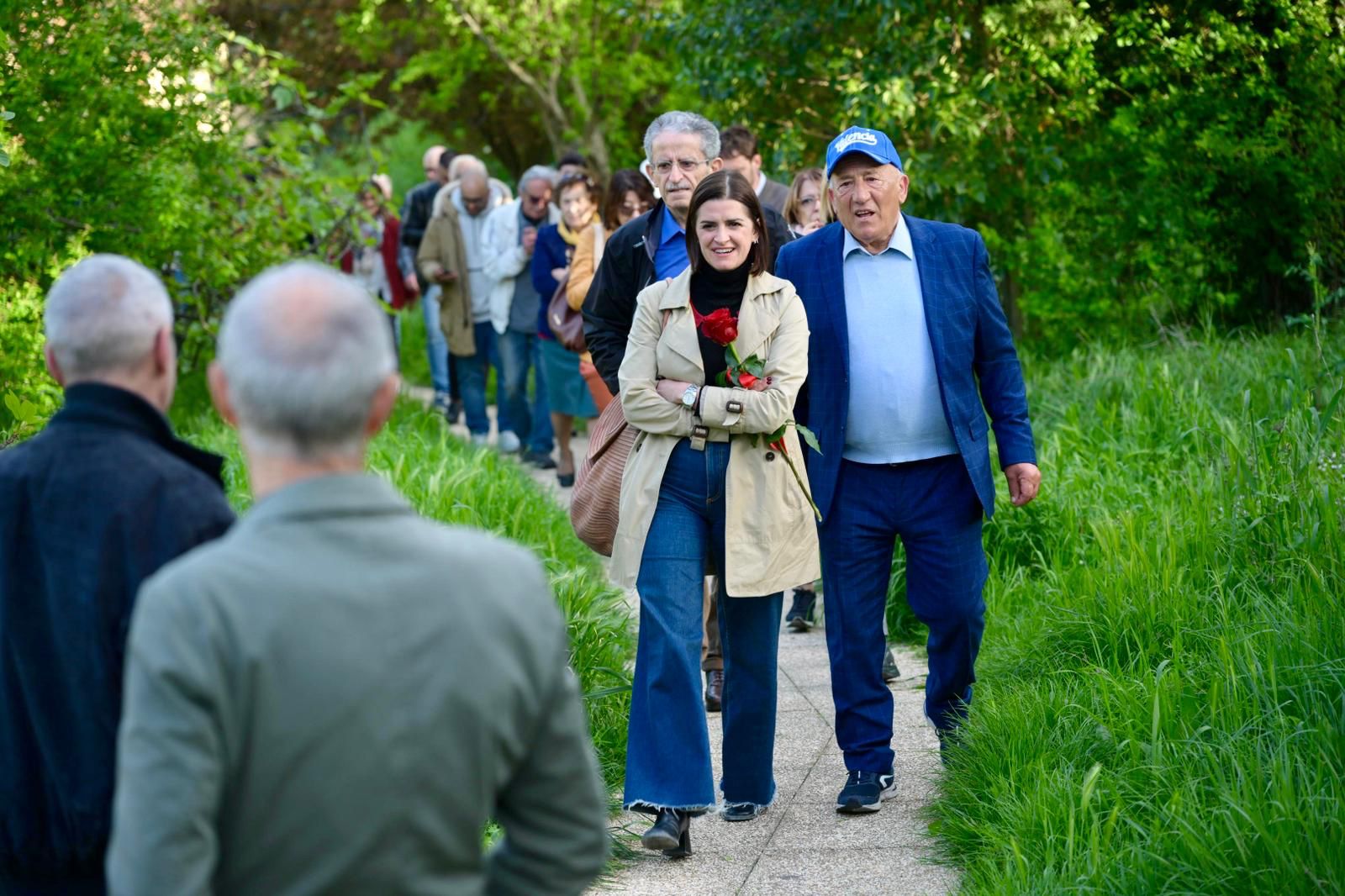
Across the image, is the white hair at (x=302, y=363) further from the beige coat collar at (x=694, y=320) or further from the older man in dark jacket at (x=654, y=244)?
the older man in dark jacket at (x=654, y=244)

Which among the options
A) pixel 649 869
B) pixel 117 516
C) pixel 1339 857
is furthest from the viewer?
pixel 649 869

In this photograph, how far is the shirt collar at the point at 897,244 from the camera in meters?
5.34

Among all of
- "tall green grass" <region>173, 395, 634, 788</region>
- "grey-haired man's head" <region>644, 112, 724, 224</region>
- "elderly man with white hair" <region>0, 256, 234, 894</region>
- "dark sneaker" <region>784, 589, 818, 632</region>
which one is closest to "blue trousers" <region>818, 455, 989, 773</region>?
"tall green grass" <region>173, 395, 634, 788</region>

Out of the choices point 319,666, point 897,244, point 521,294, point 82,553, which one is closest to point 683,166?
point 897,244

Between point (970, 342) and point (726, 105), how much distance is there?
826 centimetres

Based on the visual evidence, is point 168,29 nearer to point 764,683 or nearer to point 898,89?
point 898,89

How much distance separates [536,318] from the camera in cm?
1177

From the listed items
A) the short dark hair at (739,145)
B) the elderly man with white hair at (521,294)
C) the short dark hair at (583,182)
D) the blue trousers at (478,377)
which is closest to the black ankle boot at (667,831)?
the short dark hair at (739,145)

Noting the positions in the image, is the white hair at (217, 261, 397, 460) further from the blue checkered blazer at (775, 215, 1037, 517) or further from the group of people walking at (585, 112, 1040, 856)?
the blue checkered blazer at (775, 215, 1037, 517)

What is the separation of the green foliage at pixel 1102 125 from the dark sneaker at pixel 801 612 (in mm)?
4399

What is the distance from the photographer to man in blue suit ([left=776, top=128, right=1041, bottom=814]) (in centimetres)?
530

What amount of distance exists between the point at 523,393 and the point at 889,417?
7.19 metres

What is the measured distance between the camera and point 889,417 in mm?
5297

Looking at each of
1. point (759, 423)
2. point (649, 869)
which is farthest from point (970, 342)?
point (649, 869)
